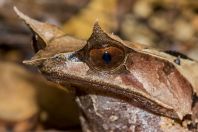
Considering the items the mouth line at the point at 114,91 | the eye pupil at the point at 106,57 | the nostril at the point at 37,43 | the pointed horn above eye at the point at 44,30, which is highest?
the pointed horn above eye at the point at 44,30

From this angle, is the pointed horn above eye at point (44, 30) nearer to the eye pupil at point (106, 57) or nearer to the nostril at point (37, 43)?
the nostril at point (37, 43)

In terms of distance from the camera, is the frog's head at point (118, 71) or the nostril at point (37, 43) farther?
the nostril at point (37, 43)

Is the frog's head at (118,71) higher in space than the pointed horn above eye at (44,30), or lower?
lower

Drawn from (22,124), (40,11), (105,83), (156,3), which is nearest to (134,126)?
(105,83)

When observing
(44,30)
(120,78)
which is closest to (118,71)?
(120,78)

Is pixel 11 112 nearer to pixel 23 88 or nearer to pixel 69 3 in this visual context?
pixel 23 88

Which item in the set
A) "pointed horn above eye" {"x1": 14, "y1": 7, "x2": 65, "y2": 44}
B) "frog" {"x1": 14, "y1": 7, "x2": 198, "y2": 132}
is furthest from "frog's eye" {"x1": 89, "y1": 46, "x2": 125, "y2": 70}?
"pointed horn above eye" {"x1": 14, "y1": 7, "x2": 65, "y2": 44}

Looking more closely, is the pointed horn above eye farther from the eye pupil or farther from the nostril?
the eye pupil

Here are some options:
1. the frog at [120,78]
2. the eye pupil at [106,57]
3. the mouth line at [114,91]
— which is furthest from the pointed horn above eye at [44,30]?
the eye pupil at [106,57]
